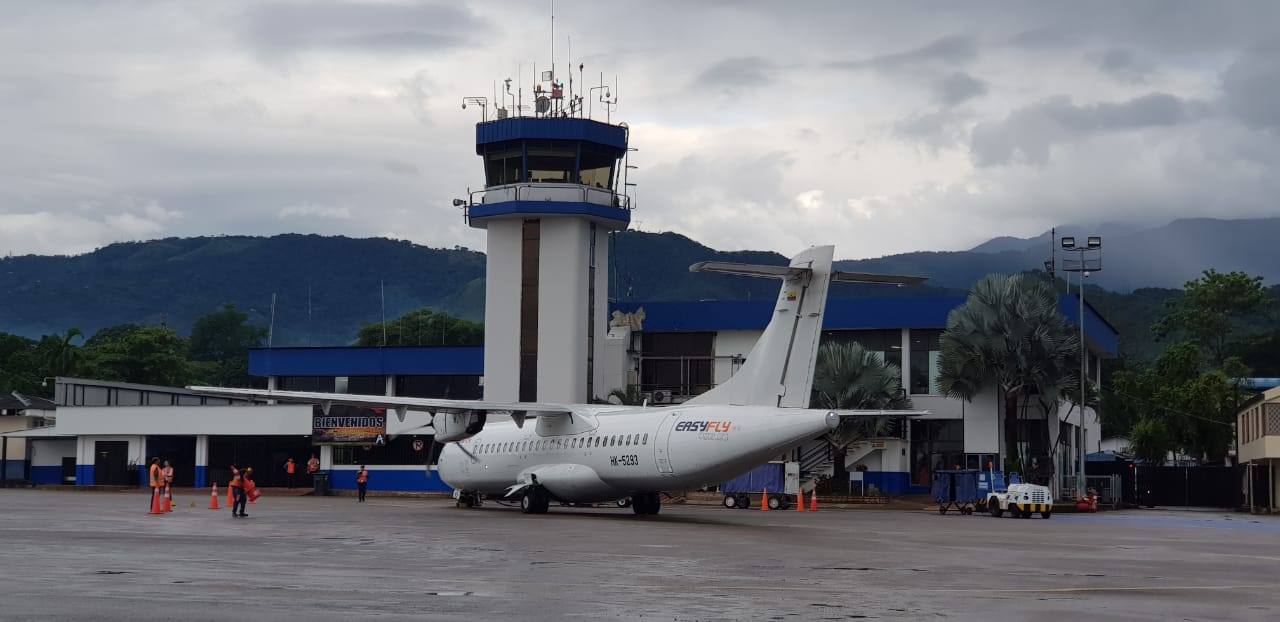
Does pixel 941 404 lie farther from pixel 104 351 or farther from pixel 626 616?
pixel 104 351

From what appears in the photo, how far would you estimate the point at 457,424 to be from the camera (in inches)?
1567

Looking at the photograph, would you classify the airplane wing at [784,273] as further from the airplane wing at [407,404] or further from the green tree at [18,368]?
the green tree at [18,368]

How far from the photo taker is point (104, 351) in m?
108

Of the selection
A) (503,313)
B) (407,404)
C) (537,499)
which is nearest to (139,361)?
(503,313)

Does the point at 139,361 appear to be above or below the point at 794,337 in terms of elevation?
above

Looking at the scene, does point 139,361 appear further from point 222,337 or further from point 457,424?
point 457,424

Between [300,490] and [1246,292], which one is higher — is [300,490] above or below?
below

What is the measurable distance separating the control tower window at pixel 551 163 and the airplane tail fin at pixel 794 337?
93.8ft

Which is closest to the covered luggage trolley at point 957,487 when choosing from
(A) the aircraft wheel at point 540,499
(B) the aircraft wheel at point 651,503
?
(B) the aircraft wheel at point 651,503

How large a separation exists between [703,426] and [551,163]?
29.7 metres

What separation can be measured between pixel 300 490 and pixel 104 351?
53840mm

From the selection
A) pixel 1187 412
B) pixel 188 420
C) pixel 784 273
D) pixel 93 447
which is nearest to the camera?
pixel 784 273

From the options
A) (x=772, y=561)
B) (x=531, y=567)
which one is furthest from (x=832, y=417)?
(x=531, y=567)

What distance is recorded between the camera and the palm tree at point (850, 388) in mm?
53562
